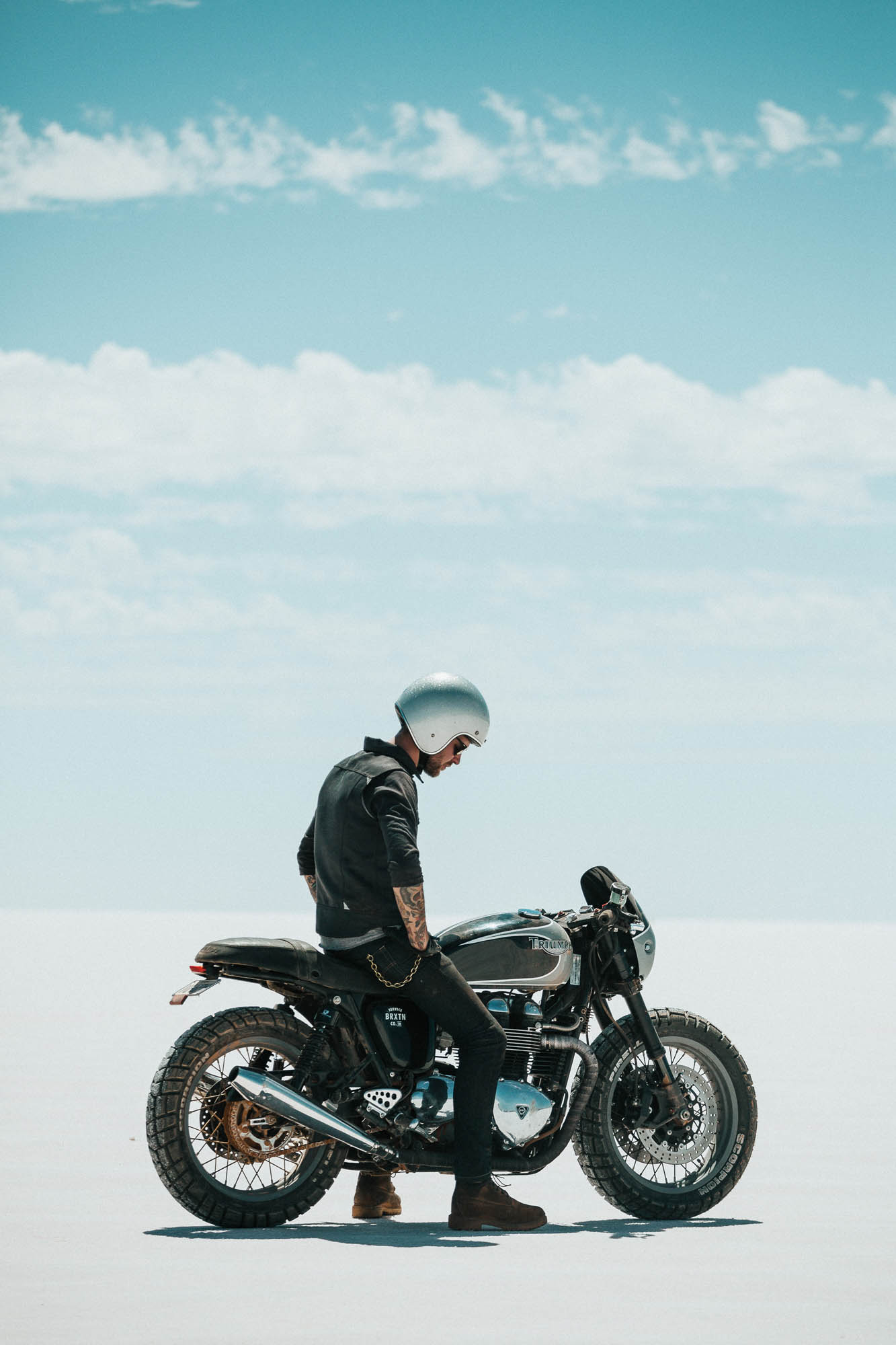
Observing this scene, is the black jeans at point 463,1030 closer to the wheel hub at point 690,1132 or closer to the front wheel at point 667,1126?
the front wheel at point 667,1126

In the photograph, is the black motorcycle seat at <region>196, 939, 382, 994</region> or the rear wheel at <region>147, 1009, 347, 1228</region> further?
the black motorcycle seat at <region>196, 939, 382, 994</region>

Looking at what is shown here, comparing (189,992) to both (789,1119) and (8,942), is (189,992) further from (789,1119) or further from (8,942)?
(8,942)

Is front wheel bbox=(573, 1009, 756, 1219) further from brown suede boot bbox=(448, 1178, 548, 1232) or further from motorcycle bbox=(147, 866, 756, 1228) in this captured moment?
brown suede boot bbox=(448, 1178, 548, 1232)

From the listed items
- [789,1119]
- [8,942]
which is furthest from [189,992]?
[8,942]

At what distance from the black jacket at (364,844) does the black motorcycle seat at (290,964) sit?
0.14m

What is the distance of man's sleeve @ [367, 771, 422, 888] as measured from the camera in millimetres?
7914

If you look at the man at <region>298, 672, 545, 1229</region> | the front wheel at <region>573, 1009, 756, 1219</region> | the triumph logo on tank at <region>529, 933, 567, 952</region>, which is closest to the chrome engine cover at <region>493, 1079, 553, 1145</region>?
the man at <region>298, 672, 545, 1229</region>

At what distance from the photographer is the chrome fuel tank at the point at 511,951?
8500 mm

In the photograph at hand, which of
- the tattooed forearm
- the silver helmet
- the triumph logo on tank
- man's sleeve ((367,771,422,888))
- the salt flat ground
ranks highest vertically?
the silver helmet

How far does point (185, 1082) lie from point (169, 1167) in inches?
15.4

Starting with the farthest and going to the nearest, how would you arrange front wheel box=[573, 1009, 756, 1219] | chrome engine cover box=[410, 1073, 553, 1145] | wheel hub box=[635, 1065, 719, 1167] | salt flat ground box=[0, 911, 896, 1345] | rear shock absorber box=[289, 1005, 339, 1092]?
wheel hub box=[635, 1065, 719, 1167] → front wheel box=[573, 1009, 756, 1219] → chrome engine cover box=[410, 1073, 553, 1145] → rear shock absorber box=[289, 1005, 339, 1092] → salt flat ground box=[0, 911, 896, 1345]

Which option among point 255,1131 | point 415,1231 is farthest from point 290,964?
A: point 415,1231

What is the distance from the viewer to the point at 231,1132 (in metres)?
8.09

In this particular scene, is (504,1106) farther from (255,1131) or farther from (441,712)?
(441,712)
